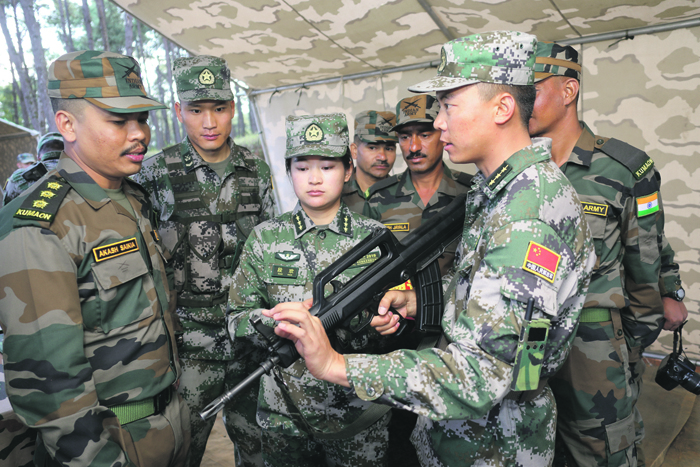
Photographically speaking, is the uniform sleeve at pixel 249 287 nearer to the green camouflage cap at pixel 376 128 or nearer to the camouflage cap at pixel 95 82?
the camouflage cap at pixel 95 82

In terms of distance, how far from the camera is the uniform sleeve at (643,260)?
2010 mm

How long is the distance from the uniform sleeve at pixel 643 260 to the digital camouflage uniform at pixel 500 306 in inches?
40.3

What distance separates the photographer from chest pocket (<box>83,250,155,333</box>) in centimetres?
146

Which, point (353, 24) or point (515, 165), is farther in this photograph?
point (353, 24)

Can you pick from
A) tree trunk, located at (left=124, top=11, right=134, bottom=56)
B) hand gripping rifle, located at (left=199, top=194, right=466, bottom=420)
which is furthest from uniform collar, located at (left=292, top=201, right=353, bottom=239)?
tree trunk, located at (left=124, top=11, right=134, bottom=56)

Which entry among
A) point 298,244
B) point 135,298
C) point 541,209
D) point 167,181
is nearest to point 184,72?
point 167,181

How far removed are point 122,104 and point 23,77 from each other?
847 cm

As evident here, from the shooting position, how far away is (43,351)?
50.4 inches

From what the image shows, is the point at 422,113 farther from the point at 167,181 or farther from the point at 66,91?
the point at 66,91

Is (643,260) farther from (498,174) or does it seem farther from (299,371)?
(299,371)

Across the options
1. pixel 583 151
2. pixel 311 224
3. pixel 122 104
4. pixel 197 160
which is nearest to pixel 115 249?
pixel 122 104

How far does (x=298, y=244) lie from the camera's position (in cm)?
193

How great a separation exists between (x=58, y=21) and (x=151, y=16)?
20.5ft

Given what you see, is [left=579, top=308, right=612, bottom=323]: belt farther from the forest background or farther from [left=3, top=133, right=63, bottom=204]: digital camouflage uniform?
the forest background
